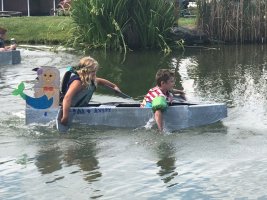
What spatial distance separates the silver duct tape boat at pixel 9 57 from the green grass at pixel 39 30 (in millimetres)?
4735

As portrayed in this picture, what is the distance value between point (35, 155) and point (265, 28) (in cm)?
1504

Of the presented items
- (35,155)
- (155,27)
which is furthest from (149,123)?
(155,27)

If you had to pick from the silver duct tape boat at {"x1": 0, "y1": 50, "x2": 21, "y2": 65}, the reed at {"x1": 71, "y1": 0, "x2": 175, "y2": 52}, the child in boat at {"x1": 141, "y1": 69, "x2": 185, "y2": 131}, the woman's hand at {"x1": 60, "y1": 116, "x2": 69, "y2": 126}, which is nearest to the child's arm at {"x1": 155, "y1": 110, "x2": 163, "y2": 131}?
the child in boat at {"x1": 141, "y1": 69, "x2": 185, "y2": 131}

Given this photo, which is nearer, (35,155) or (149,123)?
(35,155)

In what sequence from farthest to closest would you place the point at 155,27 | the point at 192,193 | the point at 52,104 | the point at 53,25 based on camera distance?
the point at 53,25 → the point at 155,27 → the point at 52,104 → the point at 192,193

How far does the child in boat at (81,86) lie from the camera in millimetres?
9516

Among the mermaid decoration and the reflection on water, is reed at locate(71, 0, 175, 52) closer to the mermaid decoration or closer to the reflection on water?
the mermaid decoration

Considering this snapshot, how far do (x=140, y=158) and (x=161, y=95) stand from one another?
1.62 metres

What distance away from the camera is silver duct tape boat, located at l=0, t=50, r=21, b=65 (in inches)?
653

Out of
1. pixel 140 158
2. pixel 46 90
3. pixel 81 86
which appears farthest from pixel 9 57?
pixel 140 158

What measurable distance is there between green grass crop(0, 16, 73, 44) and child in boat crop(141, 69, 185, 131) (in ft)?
39.0

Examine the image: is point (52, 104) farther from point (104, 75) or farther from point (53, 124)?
point (104, 75)

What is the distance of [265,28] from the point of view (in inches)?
861

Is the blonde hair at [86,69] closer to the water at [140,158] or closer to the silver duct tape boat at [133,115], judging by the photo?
the silver duct tape boat at [133,115]
